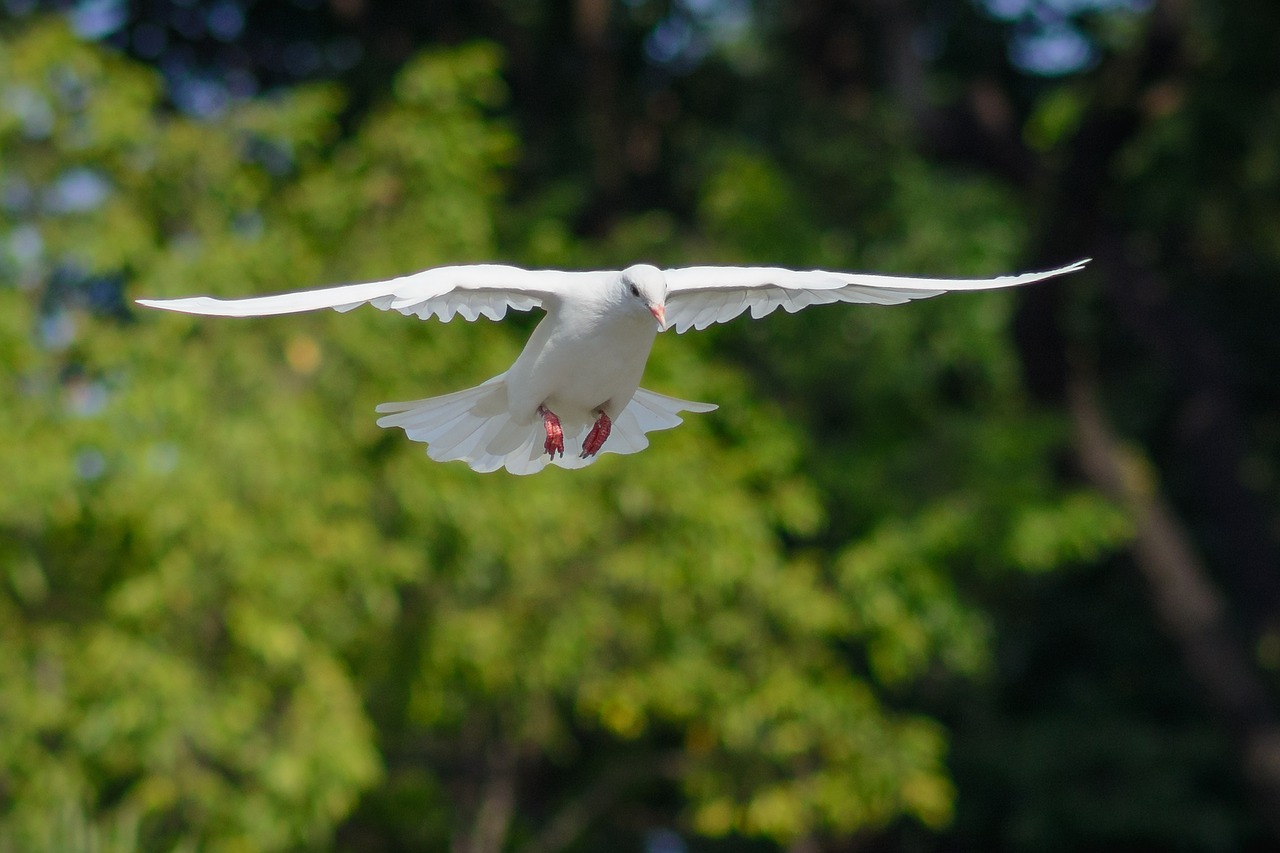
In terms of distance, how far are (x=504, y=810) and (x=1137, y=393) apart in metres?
7.77

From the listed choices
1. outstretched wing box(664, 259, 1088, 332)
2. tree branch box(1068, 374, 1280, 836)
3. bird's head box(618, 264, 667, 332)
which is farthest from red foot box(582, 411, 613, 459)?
tree branch box(1068, 374, 1280, 836)

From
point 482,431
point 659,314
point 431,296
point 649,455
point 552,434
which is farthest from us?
point 649,455

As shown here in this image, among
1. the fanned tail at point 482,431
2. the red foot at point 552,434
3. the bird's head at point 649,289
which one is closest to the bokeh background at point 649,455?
the fanned tail at point 482,431

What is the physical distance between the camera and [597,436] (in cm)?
508

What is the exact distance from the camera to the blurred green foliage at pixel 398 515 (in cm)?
838

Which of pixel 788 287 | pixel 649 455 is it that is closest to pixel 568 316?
pixel 788 287

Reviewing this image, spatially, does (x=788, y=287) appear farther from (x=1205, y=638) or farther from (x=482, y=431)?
(x=1205, y=638)

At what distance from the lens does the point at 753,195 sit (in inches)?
431

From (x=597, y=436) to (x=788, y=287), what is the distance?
679 mm

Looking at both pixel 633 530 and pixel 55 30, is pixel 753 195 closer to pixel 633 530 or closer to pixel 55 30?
pixel 633 530

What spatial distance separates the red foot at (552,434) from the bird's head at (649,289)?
1.73ft

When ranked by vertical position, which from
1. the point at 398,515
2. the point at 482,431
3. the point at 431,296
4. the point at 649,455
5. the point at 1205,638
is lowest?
the point at 1205,638

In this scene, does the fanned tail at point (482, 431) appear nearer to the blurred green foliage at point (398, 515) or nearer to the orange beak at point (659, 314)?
the orange beak at point (659, 314)

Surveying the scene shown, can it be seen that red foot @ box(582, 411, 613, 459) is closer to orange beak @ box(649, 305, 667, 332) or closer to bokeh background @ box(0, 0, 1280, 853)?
orange beak @ box(649, 305, 667, 332)
